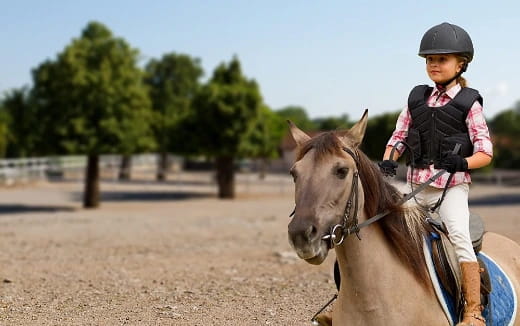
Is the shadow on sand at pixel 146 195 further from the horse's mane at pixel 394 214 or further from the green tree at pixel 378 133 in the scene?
the horse's mane at pixel 394 214

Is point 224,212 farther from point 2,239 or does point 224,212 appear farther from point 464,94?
point 464,94

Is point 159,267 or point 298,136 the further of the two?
point 159,267

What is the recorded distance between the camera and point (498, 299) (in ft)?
14.1

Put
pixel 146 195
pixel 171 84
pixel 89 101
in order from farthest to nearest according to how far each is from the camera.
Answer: pixel 171 84 → pixel 146 195 → pixel 89 101

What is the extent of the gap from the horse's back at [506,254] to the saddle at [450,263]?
0.41 metres

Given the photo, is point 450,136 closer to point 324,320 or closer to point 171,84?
point 324,320

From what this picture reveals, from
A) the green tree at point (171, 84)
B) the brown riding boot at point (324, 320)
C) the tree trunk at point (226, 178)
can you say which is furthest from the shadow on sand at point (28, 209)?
the brown riding boot at point (324, 320)

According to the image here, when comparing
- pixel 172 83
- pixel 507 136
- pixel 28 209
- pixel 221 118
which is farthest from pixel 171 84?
pixel 507 136

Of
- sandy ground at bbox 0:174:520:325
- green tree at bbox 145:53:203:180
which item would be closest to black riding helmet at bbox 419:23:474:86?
sandy ground at bbox 0:174:520:325

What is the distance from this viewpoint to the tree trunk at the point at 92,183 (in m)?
26.0

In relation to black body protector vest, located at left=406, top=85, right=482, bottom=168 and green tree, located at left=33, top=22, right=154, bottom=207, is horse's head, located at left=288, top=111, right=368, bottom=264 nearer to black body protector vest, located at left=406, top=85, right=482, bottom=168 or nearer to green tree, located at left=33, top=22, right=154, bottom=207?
Answer: black body protector vest, located at left=406, top=85, right=482, bottom=168

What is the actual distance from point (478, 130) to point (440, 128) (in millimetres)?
239

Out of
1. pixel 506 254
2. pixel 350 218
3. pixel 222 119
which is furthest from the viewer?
pixel 222 119

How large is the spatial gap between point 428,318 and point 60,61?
22791 mm
